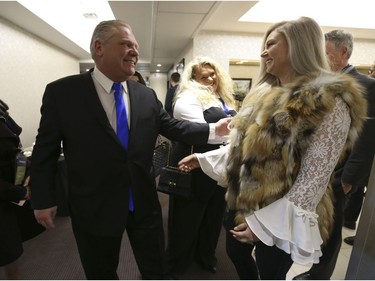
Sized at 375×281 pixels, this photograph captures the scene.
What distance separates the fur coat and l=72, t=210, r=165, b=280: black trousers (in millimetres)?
526

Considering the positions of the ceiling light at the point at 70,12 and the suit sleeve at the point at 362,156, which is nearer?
the suit sleeve at the point at 362,156

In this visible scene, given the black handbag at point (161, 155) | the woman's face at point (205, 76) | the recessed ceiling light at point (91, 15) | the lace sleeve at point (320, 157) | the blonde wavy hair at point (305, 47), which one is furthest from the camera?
the recessed ceiling light at point (91, 15)

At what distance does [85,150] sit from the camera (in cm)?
114

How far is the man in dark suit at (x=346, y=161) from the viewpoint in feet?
4.87

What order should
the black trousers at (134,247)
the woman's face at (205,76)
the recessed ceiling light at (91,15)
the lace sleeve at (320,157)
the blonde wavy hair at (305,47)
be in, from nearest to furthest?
the lace sleeve at (320,157), the blonde wavy hair at (305,47), the black trousers at (134,247), the woman's face at (205,76), the recessed ceiling light at (91,15)

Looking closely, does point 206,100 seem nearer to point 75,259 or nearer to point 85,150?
point 85,150

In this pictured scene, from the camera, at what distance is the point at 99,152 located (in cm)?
114

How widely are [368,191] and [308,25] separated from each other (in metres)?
1.05

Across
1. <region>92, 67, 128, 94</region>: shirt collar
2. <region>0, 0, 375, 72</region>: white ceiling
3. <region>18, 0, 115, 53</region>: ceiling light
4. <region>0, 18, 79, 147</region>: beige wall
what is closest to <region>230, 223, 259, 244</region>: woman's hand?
<region>92, 67, 128, 94</region>: shirt collar

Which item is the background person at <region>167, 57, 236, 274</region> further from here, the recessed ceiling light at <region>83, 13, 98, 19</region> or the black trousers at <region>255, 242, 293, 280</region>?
the recessed ceiling light at <region>83, 13, 98, 19</region>

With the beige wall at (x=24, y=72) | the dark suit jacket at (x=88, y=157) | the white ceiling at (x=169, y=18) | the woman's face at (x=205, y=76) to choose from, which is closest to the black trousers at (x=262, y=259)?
the dark suit jacket at (x=88, y=157)

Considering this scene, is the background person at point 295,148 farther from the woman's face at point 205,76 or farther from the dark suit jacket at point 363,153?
the woman's face at point 205,76

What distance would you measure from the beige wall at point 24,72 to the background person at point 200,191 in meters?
2.98

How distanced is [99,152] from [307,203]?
0.89 meters
